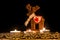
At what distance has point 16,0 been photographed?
2840 mm

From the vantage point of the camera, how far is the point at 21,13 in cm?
282

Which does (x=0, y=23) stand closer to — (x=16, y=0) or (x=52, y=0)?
(x=16, y=0)

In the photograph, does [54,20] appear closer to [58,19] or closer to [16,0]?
[58,19]

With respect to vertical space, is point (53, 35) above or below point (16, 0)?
below

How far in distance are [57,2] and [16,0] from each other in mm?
546

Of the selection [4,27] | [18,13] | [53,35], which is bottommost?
[53,35]

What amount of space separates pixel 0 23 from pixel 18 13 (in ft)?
0.88

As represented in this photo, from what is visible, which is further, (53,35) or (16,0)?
(16,0)

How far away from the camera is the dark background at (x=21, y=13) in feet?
9.13

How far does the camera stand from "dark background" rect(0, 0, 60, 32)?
2.78 m

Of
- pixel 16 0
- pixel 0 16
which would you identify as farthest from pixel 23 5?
pixel 0 16

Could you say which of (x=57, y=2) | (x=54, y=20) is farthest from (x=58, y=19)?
(x=57, y=2)

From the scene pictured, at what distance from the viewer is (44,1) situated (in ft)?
9.32

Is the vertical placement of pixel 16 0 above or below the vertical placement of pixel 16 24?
above
